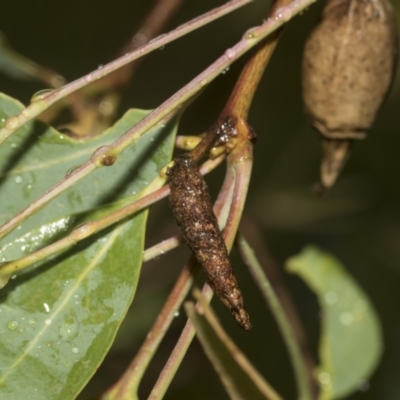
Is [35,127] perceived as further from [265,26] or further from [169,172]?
[265,26]

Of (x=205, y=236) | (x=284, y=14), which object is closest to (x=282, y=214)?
(x=284, y=14)

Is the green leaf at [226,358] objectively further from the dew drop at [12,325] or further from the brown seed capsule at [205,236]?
the dew drop at [12,325]

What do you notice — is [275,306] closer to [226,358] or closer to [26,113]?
[226,358]

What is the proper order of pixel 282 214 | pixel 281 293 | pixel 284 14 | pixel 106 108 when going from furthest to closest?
pixel 282 214 → pixel 281 293 → pixel 106 108 → pixel 284 14

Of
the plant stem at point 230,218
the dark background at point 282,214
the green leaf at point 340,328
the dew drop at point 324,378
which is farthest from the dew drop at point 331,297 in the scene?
the plant stem at point 230,218

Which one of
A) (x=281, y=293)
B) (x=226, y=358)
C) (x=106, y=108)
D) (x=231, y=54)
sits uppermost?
(x=106, y=108)

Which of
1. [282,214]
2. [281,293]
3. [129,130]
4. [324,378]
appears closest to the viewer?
[129,130]

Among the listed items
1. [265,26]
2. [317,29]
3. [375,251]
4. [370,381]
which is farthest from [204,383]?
[265,26]
